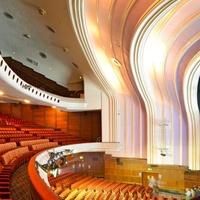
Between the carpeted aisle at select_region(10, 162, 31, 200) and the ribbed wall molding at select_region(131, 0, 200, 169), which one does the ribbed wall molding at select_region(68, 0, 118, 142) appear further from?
the carpeted aisle at select_region(10, 162, 31, 200)

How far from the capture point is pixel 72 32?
3889mm

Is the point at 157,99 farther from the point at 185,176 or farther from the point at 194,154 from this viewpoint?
the point at 185,176

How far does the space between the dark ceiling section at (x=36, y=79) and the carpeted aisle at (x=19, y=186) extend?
15.7 ft

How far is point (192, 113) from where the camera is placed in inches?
197

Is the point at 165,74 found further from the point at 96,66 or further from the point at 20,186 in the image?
the point at 20,186

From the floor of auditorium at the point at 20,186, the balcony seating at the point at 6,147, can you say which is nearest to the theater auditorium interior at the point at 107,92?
the balcony seating at the point at 6,147

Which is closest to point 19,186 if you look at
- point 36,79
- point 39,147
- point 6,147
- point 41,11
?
point 6,147

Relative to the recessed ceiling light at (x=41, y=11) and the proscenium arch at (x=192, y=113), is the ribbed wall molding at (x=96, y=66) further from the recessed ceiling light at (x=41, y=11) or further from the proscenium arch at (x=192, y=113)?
the proscenium arch at (x=192, y=113)

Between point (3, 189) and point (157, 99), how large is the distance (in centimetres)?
430

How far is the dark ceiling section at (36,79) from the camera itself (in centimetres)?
654

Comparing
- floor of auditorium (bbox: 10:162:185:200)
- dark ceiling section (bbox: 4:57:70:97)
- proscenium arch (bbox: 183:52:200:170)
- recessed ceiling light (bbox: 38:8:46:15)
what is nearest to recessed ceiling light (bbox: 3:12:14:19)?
Result: recessed ceiling light (bbox: 38:8:46:15)

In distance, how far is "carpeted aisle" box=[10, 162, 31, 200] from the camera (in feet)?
4.31

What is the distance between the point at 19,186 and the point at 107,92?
171 inches

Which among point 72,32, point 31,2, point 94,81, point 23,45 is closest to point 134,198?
point 94,81
